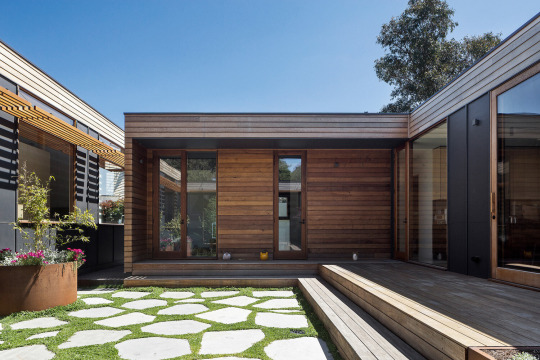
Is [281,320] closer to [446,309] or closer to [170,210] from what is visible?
[446,309]

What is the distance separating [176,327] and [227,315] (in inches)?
25.5

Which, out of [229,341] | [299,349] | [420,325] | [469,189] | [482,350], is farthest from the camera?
[469,189]

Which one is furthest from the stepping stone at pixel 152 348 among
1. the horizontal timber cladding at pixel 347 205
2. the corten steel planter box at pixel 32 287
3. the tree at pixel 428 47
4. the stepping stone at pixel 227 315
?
the tree at pixel 428 47

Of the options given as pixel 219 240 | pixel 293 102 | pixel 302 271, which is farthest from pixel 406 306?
pixel 293 102

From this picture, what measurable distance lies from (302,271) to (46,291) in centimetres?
392

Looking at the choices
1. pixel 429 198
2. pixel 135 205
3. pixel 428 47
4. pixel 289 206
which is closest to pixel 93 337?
pixel 135 205

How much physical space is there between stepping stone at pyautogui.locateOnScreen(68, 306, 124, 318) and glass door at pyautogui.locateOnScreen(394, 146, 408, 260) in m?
5.01

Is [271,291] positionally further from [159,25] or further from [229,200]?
[159,25]

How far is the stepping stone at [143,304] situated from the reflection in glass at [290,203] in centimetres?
293

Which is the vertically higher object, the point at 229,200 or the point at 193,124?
the point at 193,124

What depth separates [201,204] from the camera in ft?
24.0

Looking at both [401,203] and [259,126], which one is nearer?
[259,126]

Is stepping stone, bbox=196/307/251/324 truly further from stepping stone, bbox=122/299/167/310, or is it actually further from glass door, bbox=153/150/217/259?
glass door, bbox=153/150/217/259

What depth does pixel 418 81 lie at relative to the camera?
14828mm
